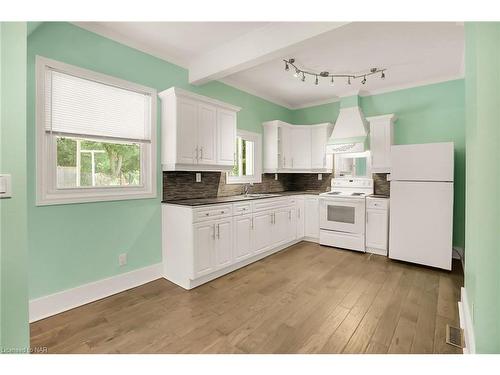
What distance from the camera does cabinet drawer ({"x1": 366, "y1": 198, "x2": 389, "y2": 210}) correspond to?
3875mm

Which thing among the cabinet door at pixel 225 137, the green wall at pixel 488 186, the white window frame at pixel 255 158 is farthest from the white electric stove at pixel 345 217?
A: the green wall at pixel 488 186

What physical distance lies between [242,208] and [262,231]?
0.59 meters

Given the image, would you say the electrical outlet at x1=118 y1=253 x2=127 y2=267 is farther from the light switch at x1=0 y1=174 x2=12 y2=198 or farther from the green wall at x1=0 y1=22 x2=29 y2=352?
the light switch at x1=0 y1=174 x2=12 y2=198

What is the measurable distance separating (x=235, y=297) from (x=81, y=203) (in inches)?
70.2

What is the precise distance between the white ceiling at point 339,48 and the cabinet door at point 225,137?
2.49ft

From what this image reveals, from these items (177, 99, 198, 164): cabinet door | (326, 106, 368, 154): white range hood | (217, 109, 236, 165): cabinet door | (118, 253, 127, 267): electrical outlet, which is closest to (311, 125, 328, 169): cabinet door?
(326, 106, 368, 154): white range hood

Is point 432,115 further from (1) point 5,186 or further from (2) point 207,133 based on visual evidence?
(1) point 5,186

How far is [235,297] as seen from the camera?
2627 mm

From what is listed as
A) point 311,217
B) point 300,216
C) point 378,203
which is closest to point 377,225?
point 378,203

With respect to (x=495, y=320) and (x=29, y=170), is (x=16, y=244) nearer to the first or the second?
(x=29, y=170)

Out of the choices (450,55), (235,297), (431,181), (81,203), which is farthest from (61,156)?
(450,55)

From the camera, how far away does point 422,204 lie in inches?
136

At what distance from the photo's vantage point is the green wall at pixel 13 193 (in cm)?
119

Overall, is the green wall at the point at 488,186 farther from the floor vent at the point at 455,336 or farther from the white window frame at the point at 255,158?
the white window frame at the point at 255,158
